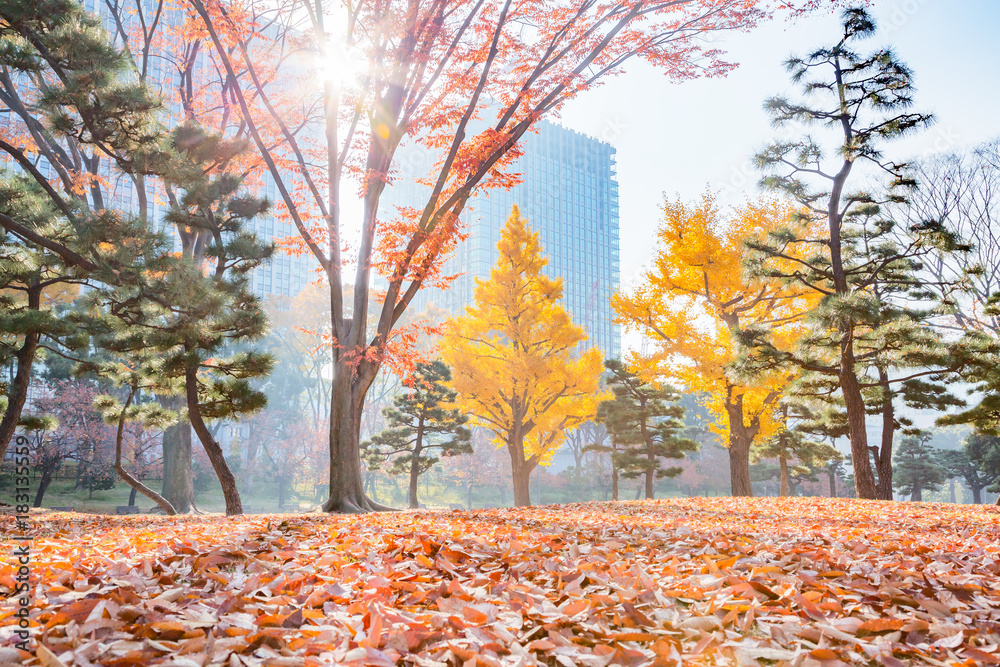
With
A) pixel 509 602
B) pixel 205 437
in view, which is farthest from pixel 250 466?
pixel 509 602

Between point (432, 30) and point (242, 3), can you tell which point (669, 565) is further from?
point (242, 3)

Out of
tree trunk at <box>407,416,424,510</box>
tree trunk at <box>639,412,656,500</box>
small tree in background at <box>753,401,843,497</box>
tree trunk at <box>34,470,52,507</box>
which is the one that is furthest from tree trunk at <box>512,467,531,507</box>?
tree trunk at <box>34,470,52,507</box>

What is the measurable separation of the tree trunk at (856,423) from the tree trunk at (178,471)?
34.2ft

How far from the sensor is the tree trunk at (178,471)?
10117 mm

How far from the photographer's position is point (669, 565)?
7.68 ft

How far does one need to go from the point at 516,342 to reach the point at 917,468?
15.9 meters

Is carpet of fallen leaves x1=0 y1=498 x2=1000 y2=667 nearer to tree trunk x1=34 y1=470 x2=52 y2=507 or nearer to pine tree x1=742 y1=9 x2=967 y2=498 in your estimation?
pine tree x1=742 y1=9 x2=967 y2=498

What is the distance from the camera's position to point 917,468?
62.3 ft

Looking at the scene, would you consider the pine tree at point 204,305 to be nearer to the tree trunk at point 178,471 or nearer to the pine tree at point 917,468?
the tree trunk at point 178,471

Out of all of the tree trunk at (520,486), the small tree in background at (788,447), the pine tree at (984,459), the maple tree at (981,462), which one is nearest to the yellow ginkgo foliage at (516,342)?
the tree trunk at (520,486)

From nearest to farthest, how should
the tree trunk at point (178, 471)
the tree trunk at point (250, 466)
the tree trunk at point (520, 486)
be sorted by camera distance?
1. the tree trunk at point (178, 471)
2. the tree trunk at point (520, 486)
3. the tree trunk at point (250, 466)

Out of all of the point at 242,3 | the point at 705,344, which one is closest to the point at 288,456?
the point at 705,344

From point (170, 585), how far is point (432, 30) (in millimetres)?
5637

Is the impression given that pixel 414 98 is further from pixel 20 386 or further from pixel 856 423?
pixel 856 423
